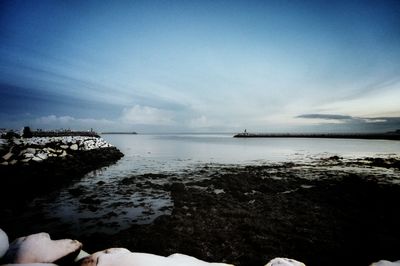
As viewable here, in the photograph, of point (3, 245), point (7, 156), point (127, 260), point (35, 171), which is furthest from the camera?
point (7, 156)

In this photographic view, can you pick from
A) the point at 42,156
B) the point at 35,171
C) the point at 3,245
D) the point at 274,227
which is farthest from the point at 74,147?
the point at 274,227

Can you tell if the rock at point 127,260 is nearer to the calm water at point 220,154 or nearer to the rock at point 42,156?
the calm water at point 220,154

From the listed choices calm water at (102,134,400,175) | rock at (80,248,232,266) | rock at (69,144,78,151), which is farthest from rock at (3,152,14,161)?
rock at (80,248,232,266)

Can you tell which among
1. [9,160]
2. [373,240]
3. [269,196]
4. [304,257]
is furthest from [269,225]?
[9,160]

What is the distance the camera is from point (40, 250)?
10.1ft

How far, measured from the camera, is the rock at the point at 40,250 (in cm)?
296

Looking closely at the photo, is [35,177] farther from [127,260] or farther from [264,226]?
[264,226]

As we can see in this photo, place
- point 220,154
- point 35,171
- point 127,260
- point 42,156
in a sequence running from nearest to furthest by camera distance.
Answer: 1. point 127,260
2. point 35,171
3. point 42,156
4. point 220,154

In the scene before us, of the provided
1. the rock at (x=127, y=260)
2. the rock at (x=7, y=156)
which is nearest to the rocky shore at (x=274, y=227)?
the rock at (x=127, y=260)

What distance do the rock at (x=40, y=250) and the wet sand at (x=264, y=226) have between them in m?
1.83

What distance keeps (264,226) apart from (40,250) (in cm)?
484

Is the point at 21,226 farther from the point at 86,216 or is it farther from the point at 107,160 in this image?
the point at 107,160

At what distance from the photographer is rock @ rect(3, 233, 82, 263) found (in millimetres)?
2963

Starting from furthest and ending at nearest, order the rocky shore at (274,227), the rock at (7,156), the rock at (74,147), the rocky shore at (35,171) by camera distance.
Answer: the rock at (74,147), the rock at (7,156), the rocky shore at (35,171), the rocky shore at (274,227)
